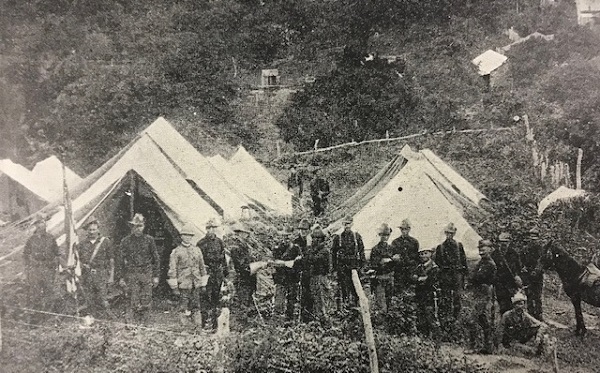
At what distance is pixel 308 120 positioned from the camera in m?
5.17

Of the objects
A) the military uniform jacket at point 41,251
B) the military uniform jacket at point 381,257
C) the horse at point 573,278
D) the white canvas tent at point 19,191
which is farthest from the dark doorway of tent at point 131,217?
the horse at point 573,278

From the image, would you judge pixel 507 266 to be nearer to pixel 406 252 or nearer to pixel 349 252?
pixel 406 252

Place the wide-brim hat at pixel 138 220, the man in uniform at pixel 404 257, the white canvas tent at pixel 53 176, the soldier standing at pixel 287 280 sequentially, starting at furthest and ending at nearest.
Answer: the white canvas tent at pixel 53 176
the wide-brim hat at pixel 138 220
the soldier standing at pixel 287 280
the man in uniform at pixel 404 257

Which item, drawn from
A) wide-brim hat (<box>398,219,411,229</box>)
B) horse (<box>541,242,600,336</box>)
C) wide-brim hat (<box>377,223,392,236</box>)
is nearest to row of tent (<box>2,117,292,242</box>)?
wide-brim hat (<box>377,223,392,236</box>)

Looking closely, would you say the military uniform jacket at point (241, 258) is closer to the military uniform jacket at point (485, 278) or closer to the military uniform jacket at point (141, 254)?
the military uniform jacket at point (141, 254)

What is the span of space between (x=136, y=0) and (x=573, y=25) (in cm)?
450

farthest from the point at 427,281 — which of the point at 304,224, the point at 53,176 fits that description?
the point at 53,176

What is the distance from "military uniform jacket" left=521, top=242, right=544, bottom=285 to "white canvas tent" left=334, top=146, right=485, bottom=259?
0.47 m

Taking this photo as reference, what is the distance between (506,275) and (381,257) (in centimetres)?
119

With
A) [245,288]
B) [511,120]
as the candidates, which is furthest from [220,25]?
[511,120]

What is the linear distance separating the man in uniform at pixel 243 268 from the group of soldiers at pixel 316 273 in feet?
0.03

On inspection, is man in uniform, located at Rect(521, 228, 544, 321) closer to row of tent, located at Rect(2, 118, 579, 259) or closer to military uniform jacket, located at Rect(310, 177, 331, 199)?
row of tent, located at Rect(2, 118, 579, 259)

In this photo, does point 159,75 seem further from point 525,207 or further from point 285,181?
point 525,207

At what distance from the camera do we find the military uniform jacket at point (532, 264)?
15.5 feet
